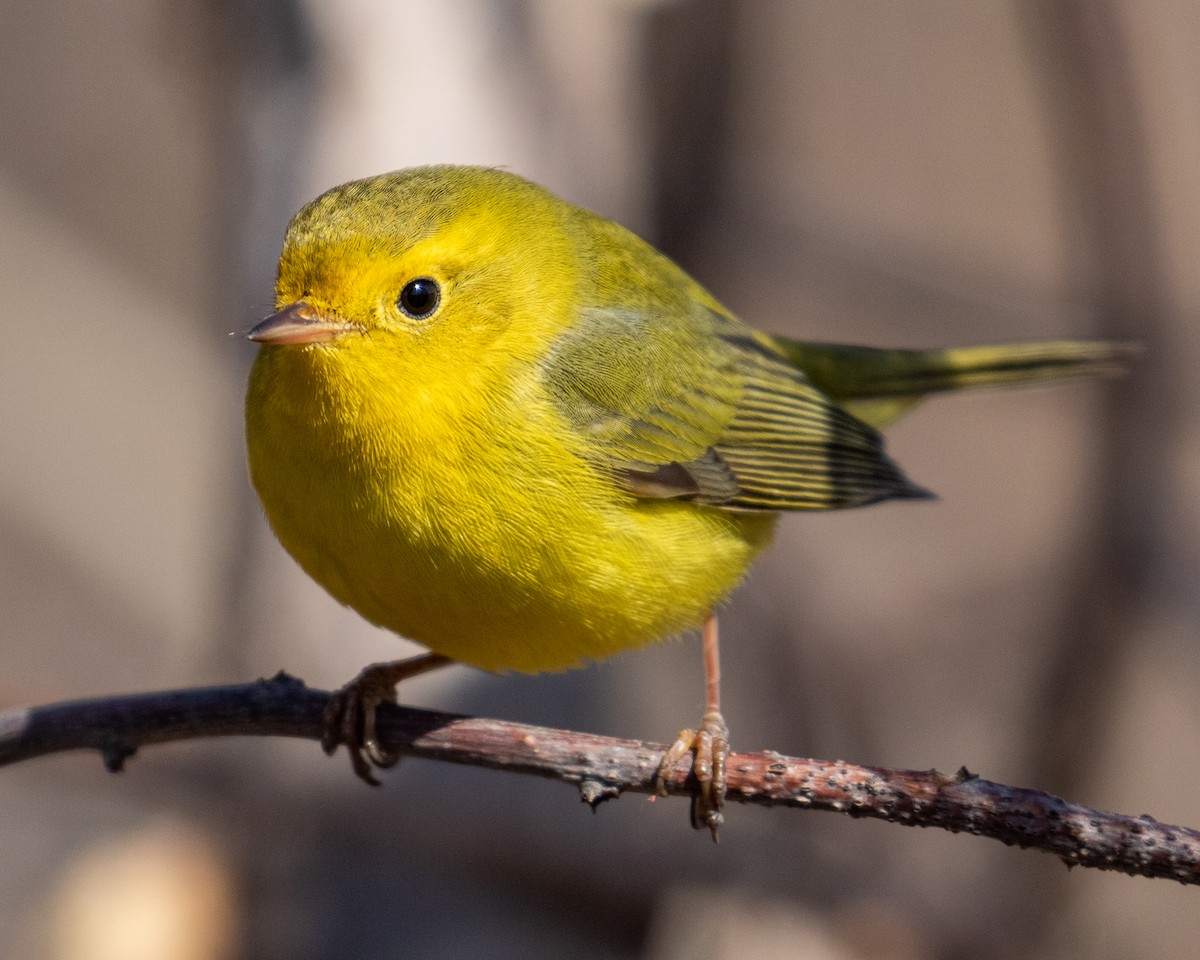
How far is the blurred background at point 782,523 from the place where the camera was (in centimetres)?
478

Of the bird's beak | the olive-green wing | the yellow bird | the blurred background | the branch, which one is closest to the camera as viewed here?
the branch

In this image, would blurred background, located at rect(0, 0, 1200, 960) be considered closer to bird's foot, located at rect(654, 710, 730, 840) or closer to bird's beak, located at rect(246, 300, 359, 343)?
bird's foot, located at rect(654, 710, 730, 840)

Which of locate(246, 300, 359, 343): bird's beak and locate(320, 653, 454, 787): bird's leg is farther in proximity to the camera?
locate(320, 653, 454, 787): bird's leg

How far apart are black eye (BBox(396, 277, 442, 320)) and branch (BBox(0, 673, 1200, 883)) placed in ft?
2.93

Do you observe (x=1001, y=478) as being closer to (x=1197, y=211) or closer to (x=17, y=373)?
(x=1197, y=211)

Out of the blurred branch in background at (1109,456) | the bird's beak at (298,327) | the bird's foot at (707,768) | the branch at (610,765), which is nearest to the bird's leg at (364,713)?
the branch at (610,765)

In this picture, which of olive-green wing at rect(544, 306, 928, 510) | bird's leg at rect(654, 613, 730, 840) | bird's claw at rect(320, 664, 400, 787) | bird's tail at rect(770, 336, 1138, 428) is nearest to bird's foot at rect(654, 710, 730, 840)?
bird's leg at rect(654, 613, 730, 840)

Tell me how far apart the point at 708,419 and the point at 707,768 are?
1.12 meters

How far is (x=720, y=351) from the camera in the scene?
4.33 metres

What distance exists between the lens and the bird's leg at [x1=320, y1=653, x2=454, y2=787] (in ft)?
11.7

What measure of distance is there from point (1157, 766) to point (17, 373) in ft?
21.2

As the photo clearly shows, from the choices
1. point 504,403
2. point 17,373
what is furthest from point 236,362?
point 504,403

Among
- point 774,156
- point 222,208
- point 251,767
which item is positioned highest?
point 774,156

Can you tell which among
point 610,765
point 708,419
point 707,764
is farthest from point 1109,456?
point 610,765
